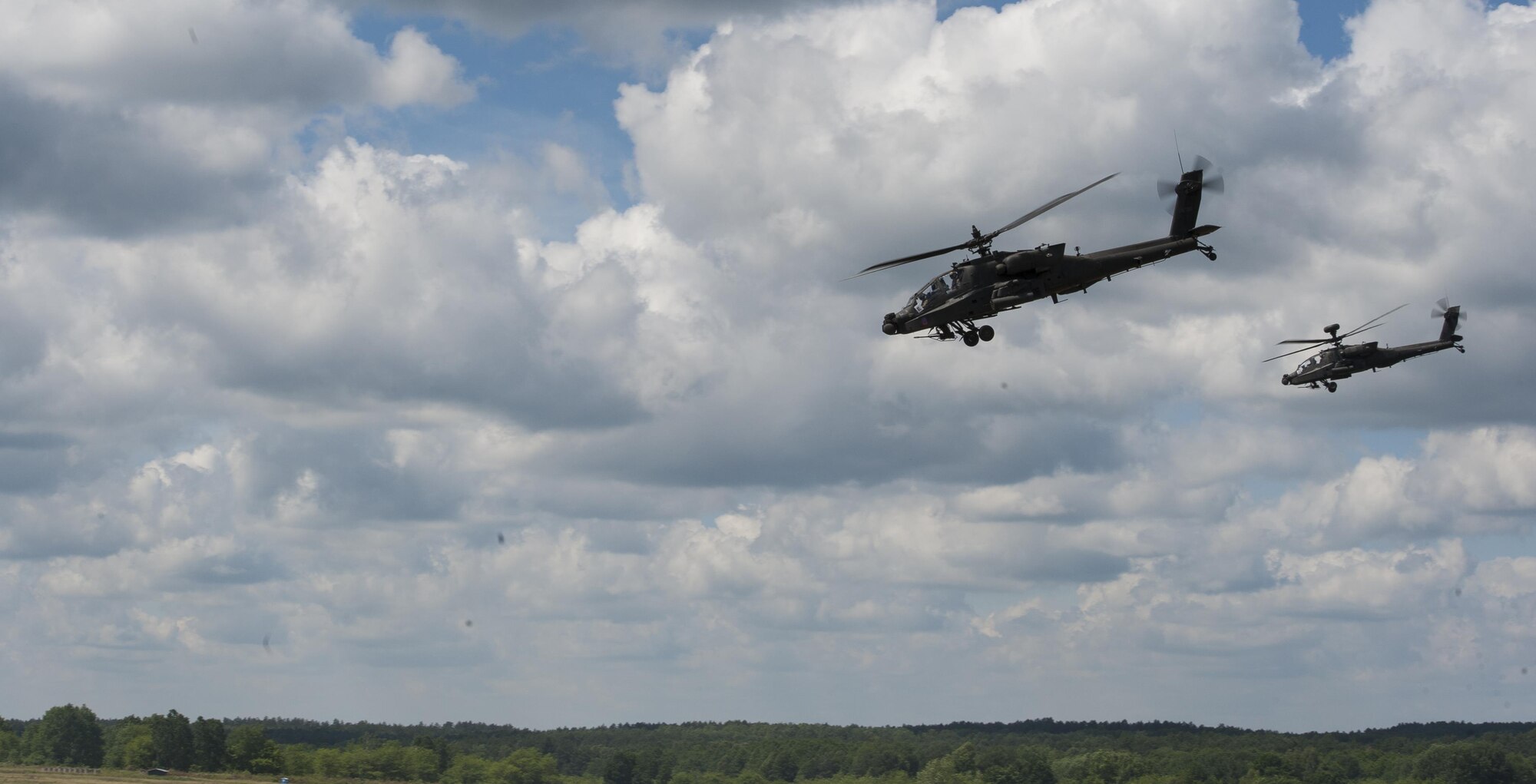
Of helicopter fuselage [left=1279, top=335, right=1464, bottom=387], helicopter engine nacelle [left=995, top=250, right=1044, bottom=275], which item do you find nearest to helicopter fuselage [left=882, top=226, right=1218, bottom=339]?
helicopter engine nacelle [left=995, top=250, right=1044, bottom=275]

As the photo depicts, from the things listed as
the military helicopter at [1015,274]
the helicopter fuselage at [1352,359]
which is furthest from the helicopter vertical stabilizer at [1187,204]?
the helicopter fuselage at [1352,359]

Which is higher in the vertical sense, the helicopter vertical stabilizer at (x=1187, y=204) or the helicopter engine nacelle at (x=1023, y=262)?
the helicopter vertical stabilizer at (x=1187, y=204)

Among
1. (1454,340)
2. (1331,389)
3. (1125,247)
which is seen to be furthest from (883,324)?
(1454,340)

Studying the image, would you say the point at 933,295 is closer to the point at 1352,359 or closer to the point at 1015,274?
the point at 1015,274

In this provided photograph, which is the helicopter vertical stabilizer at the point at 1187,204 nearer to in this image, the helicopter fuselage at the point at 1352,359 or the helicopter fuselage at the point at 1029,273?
the helicopter fuselage at the point at 1029,273

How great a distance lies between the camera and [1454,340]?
437 feet

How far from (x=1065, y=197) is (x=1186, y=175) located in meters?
15.3

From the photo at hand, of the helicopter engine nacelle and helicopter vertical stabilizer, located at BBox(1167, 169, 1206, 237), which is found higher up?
helicopter vertical stabilizer, located at BBox(1167, 169, 1206, 237)

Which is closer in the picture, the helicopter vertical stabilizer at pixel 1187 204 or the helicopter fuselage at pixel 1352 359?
the helicopter vertical stabilizer at pixel 1187 204

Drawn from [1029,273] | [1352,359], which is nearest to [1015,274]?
[1029,273]

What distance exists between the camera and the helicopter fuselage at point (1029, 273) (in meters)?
81.1

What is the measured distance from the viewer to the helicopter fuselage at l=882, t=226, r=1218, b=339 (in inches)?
3191

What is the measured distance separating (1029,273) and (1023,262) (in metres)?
0.82

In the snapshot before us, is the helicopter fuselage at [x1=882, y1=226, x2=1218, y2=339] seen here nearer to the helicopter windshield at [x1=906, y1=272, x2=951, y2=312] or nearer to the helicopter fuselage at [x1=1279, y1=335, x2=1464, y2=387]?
the helicopter windshield at [x1=906, y1=272, x2=951, y2=312]
